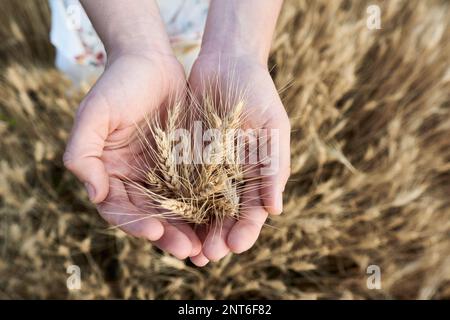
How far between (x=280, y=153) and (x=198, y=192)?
0.57ft

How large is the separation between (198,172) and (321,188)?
403 millimetres

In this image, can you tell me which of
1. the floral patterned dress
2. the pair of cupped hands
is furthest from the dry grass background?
the pair of cupped hands

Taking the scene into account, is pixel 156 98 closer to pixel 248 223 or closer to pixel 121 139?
pixel 121 139

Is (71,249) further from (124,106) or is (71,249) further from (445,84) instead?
(445,84)

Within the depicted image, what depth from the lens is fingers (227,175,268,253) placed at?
2.81ft

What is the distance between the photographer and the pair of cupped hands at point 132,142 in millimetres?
851

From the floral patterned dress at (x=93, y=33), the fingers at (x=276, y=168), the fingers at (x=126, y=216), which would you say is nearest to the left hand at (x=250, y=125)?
the fingers at (x=276, y=168)

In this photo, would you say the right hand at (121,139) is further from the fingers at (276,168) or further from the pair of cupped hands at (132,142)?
the fingers at (276,168)

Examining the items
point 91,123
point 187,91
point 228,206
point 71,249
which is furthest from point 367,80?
point 71,249

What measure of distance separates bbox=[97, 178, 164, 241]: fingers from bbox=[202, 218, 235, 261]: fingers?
0.09m

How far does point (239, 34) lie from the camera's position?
1121 mm

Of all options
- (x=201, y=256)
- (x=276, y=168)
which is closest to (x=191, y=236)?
(x=201, y=256)

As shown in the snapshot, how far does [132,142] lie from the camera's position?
1.00 meters

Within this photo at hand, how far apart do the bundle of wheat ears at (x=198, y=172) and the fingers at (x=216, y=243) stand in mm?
20
